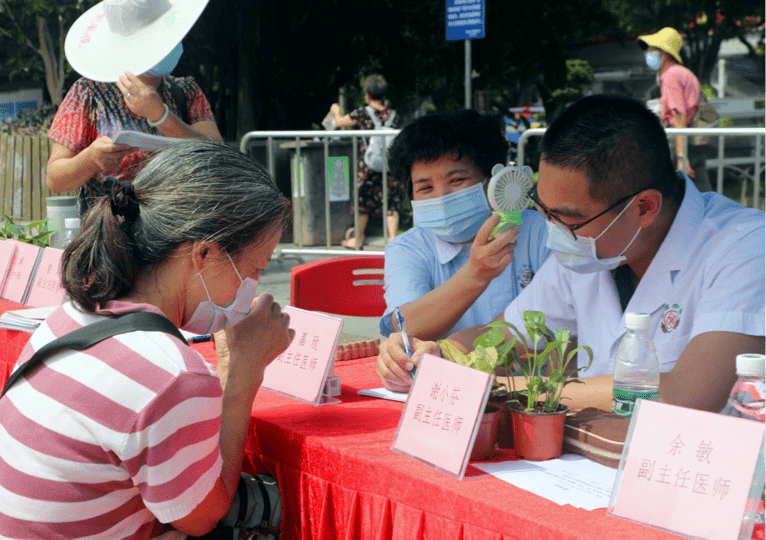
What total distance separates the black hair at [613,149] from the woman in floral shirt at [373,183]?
5.26 metres

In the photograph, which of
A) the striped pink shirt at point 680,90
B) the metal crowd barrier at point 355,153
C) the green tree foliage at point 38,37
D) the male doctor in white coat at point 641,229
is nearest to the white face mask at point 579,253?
the male doctor in white coat at point 641,229

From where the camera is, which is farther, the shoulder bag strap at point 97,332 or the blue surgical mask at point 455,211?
the blue surgical mask at point 455,211

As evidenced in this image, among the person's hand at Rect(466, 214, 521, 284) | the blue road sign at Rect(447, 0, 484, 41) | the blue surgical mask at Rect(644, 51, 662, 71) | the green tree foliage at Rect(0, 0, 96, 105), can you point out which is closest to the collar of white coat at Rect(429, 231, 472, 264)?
the person's hand at Rect(466, 214, 521, 284)

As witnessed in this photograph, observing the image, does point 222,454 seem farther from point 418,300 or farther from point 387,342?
point 418,300

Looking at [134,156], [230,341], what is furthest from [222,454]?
[134,156]

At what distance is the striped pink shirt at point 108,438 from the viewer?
137 centimetres

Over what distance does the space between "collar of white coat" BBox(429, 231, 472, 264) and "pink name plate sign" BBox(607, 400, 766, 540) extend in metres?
1.41

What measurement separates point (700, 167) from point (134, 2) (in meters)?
4.73

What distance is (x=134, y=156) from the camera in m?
3.10

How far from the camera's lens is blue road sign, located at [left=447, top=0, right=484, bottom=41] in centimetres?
639

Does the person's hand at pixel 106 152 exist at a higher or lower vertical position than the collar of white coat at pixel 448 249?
higher

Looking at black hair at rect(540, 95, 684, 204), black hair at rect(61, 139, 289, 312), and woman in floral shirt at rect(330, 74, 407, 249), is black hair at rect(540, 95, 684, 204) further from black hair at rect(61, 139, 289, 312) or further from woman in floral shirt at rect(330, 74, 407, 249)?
woman in floral shirt at rect(330, 74, 407, 249)

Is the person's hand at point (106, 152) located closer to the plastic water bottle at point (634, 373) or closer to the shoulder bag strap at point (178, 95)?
the shoulder bag strap at point (178, 95)

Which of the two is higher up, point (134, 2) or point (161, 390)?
point (134, 2)
